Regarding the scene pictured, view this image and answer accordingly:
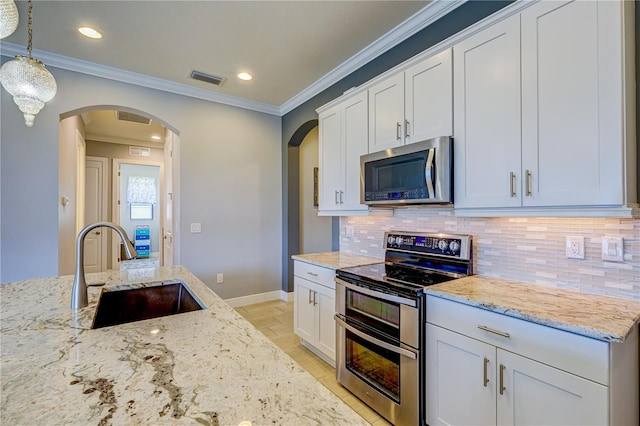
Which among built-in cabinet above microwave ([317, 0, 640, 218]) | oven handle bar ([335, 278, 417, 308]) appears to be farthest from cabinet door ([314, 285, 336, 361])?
built-in cabinet above microwave ([317, 0, 640, 218])

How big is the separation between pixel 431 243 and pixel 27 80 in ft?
9.18

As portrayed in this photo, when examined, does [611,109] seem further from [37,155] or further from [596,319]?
[37,155]

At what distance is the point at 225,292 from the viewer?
4055 mm

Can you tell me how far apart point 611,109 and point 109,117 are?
5794 millimetres

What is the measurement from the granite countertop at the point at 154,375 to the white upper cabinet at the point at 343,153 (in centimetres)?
171

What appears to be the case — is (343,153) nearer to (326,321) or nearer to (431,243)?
(431,243)

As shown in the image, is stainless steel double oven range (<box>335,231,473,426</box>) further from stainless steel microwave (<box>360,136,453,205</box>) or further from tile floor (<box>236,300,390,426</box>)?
stainless steel microwave (<box>360,136,453,205</box>)

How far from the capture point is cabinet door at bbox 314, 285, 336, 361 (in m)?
2.37

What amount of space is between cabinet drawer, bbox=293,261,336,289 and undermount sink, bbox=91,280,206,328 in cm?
109

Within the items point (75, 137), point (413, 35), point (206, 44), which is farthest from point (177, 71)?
point (413, 35)

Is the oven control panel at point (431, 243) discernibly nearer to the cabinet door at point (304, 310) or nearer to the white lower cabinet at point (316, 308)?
the white lower cabinet at point (316, 308)

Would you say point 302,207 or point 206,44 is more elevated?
point 206,44

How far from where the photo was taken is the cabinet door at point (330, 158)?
2779mm

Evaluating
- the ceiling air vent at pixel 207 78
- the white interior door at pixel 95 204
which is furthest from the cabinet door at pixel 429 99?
the white interior door at pixel 95 204
